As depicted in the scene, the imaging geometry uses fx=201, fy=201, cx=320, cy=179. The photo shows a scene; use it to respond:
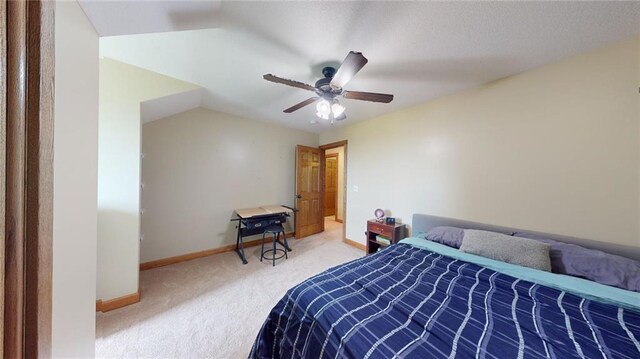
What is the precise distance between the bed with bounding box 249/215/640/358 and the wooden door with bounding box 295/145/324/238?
2676mm

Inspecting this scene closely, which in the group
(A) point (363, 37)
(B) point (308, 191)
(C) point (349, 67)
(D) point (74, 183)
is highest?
(A) point (363, 37)

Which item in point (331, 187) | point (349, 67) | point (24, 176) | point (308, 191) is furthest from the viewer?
point (331, 187)

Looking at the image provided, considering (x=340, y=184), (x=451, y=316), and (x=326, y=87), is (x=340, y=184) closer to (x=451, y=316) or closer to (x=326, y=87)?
(x=326, y=87)

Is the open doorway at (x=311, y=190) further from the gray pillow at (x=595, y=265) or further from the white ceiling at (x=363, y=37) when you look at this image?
the gray pillow at (x=595, y=265)

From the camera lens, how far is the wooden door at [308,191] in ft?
13.6

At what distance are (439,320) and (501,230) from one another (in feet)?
5.50

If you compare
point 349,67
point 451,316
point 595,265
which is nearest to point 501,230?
point 595,265

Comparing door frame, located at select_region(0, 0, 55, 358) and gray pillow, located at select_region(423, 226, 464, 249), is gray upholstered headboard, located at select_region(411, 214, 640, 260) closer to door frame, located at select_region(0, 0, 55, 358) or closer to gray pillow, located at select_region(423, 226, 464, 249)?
gray pillow, located at select_region(423, 226, 464, 249)

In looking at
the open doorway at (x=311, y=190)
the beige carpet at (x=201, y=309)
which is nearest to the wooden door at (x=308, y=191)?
the open doorway at (x=311, y=190)

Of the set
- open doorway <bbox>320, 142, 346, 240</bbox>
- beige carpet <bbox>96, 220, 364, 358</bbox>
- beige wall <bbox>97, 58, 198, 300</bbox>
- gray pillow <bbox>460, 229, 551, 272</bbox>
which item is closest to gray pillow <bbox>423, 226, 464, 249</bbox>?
gray pillow <bbox>460, 229, 551, 272</bbox>

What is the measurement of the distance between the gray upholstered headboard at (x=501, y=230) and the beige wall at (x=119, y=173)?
331 centimetres

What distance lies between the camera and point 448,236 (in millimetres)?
2152

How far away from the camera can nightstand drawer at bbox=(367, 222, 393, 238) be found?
9.62ft

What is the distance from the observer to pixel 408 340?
935 millimetres
